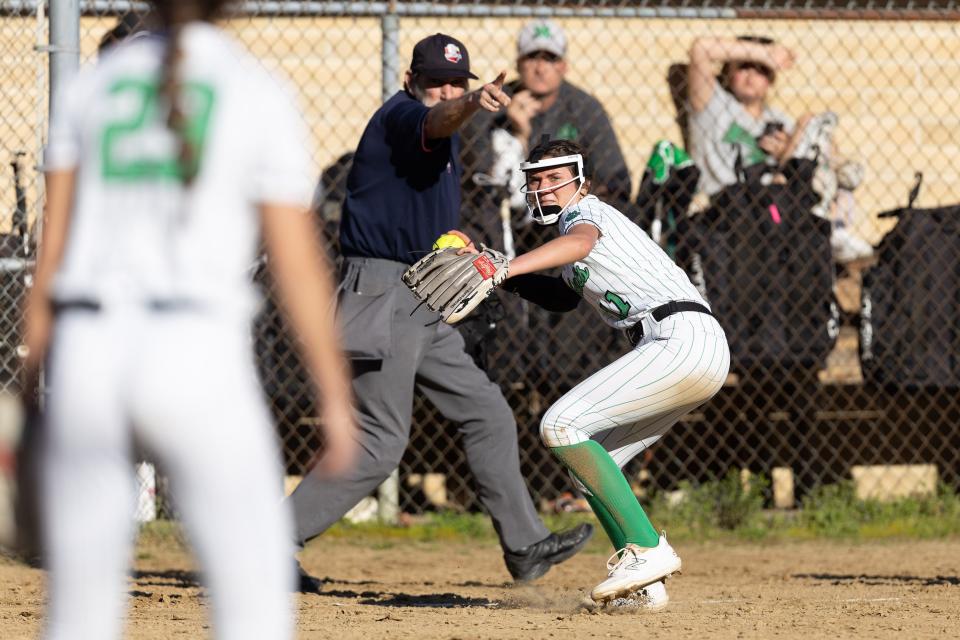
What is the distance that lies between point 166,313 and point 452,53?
11.9 ft

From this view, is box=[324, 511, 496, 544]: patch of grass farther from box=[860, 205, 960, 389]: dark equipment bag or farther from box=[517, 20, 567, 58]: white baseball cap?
box=[517, 20, 567, 58]: white baseball cap

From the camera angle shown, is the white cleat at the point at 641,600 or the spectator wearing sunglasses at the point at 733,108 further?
the spectator wearing sunglasses at the point at 733,108

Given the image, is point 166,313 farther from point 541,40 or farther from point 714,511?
point 714,511

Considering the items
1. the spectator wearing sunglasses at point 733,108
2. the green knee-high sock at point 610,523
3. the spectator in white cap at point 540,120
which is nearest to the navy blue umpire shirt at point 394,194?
the green knee-high sock at point 610,523

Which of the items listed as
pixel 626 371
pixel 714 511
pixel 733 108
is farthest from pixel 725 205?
pixel 626 371

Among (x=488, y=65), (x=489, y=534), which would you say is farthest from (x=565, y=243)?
(x=488, y=65)

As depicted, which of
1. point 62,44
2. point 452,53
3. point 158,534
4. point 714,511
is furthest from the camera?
point 714,511

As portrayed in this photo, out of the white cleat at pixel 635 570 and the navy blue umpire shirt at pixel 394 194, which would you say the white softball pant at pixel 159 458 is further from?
the navy blue umpire shirt at pixel 394 194

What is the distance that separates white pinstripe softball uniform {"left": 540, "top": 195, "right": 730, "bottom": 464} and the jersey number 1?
2.74m

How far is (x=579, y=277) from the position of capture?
17.5 ft

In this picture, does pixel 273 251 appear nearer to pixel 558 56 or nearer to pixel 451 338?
pixel 451 338

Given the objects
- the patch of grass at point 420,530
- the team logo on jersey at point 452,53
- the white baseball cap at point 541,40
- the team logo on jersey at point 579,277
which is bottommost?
the patch of grass at point 420,530

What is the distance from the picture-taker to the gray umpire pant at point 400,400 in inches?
233

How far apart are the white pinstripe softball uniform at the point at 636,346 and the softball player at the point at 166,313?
260cm
